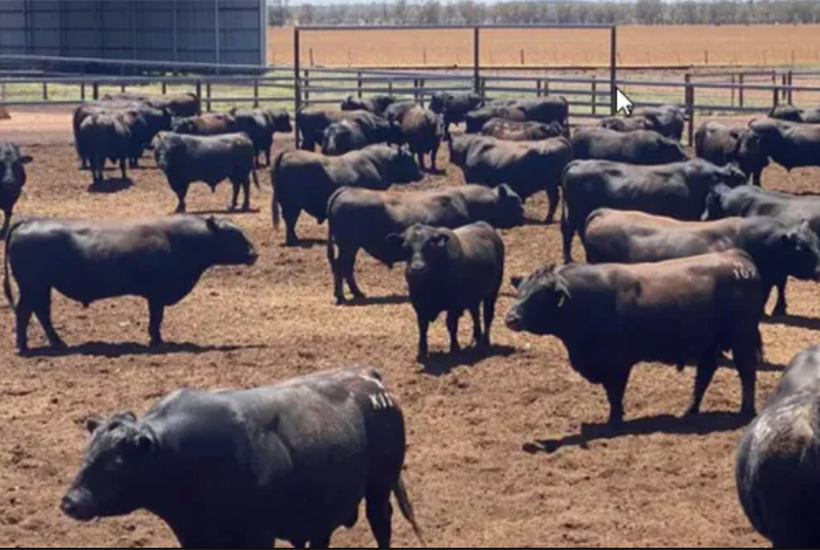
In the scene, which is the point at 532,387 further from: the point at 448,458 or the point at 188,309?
the point at 188,309

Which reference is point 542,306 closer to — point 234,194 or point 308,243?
point 308,243

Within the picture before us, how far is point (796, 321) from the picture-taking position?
13.2m

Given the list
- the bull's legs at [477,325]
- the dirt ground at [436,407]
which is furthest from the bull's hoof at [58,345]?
the bull's legs at [477,325]

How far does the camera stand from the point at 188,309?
45.3 feet

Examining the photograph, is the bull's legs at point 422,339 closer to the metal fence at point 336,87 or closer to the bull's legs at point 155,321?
the bull's legs at point 155,321

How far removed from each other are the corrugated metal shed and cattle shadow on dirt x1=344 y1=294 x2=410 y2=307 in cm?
3310

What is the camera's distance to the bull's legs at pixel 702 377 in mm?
10117

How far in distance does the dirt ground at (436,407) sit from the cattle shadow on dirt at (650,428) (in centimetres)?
2

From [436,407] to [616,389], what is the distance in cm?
117

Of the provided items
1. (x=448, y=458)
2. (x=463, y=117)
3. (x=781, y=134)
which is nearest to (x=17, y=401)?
(x=448, y=458)

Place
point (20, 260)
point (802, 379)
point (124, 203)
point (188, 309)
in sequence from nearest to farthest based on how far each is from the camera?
point (802, 379) < point (20, 260) < point (188, 309) < point (124, 203)

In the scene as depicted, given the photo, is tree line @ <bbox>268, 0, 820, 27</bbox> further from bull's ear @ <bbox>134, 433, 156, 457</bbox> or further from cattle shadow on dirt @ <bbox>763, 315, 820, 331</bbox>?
bull's ear @ <bbox>134, 433, 156, 457</bbox>

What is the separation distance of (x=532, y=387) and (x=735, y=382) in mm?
1412

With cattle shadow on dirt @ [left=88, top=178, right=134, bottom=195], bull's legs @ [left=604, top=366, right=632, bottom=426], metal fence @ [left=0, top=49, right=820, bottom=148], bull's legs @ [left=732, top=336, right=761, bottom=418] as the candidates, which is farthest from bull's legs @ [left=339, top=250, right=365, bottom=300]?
metal fence @ [left=0, top=49, right=820, bottom=148]
